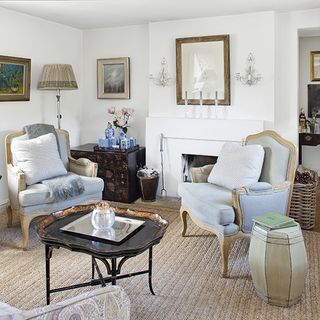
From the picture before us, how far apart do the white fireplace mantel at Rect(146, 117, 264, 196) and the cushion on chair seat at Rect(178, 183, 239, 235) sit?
1257 mm

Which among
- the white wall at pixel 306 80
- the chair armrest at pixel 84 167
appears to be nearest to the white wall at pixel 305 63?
the white wall at pixel 306 80

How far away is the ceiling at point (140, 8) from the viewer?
13.5 feet

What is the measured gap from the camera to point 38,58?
4938mm

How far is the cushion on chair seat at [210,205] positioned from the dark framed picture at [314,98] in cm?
323

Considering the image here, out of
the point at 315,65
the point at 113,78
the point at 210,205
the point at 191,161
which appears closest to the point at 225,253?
the point at 210,205

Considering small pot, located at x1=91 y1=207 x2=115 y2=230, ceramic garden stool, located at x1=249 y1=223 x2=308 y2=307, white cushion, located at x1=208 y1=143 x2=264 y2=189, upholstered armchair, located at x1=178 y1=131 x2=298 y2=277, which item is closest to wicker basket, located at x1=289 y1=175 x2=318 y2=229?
upholstered armchair, located at x1=178 y1=131 x2=298 y2=277

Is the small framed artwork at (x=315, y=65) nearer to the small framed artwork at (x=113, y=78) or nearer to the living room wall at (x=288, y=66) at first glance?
the living room wall at (x=288, y=66)

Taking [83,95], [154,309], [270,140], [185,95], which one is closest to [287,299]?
[154,309]

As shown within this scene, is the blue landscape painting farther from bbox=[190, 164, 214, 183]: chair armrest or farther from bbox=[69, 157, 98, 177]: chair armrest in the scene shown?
bbox=[190, 164, 214, 183]: chair armrest

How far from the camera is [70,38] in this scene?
5449mm

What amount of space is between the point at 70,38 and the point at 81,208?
130 inches

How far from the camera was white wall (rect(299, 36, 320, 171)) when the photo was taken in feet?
19.5

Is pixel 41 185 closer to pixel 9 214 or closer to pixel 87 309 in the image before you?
pixel 9 214

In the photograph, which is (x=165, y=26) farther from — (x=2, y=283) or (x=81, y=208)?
(x=2, y=283)
